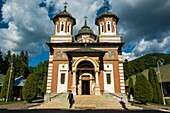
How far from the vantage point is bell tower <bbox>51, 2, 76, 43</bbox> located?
28.0 meters

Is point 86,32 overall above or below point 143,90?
above

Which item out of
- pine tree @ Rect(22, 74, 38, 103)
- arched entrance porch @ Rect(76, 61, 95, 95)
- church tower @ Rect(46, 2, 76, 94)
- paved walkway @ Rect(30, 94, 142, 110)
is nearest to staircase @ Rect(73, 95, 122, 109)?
paved walkway @ Rect(30, 94, 142, 110)

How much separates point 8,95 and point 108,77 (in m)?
16.8

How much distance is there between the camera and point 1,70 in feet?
161

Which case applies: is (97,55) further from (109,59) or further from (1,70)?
(1,70)

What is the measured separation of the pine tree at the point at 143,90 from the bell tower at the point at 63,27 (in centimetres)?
1401

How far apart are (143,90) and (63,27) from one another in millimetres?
17807

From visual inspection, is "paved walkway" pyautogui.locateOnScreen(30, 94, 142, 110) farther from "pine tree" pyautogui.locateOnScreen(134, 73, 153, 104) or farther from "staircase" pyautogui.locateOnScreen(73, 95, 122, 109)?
"pine tree" pyautogui.locateOnScreen(134, 73, 153, 104)

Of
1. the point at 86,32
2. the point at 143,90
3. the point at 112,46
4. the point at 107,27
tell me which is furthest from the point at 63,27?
the point at 143,90

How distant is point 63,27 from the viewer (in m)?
28.9

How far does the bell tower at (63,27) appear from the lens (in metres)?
28.0

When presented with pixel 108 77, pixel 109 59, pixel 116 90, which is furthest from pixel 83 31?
pixel 116 90

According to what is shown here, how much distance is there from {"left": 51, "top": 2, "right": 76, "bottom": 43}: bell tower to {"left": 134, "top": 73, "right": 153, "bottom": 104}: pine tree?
14.0 metres

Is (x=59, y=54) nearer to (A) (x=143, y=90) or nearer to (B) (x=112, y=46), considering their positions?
(B) (x=112, y=46)
